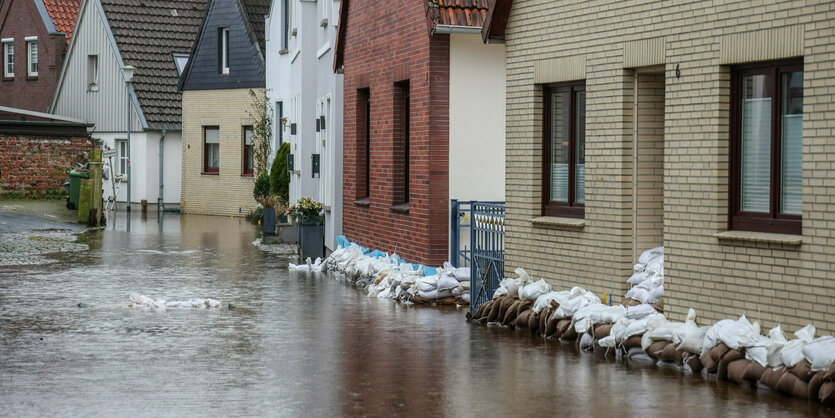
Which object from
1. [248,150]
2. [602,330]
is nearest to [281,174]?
[248,150]

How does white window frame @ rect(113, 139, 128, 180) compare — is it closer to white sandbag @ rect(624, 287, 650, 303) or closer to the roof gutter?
the roof gutter

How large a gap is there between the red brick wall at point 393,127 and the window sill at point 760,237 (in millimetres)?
6779

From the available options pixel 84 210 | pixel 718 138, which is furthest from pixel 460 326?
pixel 84 210

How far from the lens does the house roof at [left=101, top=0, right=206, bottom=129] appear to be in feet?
144

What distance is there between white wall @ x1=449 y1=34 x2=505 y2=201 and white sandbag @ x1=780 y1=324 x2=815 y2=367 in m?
8.13

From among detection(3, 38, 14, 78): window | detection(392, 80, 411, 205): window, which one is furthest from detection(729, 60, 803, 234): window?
detection(3, 38, 14, 78): window

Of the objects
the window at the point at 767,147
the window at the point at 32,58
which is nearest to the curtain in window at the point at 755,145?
the window at the point at 767,147

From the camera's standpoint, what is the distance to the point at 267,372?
34.8ft

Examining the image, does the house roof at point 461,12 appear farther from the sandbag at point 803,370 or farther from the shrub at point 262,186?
the shrub at point 262,186

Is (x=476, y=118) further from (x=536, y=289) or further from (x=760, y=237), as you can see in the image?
(x=760, y=237)

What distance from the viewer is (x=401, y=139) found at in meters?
18.8

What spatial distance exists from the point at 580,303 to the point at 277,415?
4613 mm

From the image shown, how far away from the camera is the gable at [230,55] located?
132ft

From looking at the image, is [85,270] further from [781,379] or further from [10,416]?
[781,379]
